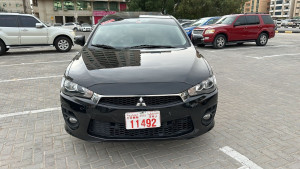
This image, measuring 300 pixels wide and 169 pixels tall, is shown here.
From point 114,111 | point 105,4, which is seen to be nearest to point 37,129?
point 114,111

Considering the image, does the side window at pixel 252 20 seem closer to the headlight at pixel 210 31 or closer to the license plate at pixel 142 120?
the headlight at pixel 210 31

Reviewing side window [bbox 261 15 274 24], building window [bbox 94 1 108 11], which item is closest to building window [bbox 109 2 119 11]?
building window [bbox 94 1 108 11]

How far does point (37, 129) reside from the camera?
3.34m

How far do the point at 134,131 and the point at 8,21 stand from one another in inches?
394

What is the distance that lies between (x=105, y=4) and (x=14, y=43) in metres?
50.3

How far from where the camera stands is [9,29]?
32.4 ft

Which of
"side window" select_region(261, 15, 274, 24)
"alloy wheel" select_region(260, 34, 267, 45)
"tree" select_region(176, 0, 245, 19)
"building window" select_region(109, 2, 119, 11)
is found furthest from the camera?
"building window" select_region(109, 2, 119, 11)

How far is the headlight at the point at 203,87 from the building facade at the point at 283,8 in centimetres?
12606

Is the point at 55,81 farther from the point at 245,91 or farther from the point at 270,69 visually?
the point at 270,69

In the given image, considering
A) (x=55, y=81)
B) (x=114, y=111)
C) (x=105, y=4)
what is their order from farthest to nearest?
(x=105, y=4)
(x=55, y=81)
(x=114, y=111)

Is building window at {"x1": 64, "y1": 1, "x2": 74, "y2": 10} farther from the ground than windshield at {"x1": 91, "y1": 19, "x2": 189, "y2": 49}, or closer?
farther from the ground

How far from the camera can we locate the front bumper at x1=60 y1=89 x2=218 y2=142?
91.4 inches

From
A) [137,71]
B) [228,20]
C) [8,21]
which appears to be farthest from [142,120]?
[228,20]

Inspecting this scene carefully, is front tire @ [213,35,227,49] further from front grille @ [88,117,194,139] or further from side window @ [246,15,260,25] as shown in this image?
front grille @ [88,117,194,139]
